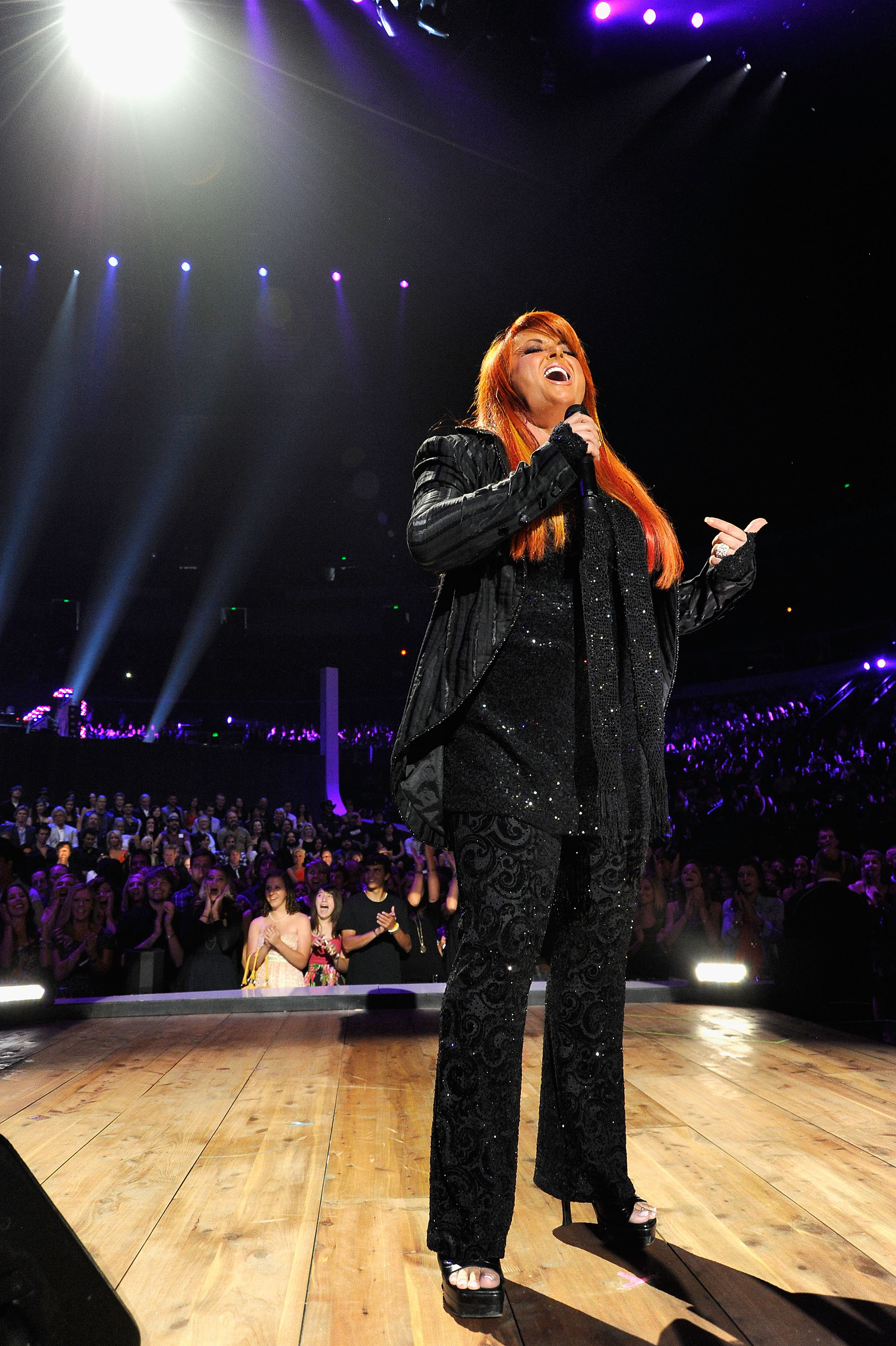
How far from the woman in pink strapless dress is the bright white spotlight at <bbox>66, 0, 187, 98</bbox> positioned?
26.7ft

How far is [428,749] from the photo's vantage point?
1.31m

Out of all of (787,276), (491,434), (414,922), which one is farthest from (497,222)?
(491,434)

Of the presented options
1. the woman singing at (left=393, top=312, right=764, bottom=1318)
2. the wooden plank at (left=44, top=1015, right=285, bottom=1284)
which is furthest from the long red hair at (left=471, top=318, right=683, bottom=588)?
the wooden plank at (left=44, top=1015, right=285, bottom=1284)

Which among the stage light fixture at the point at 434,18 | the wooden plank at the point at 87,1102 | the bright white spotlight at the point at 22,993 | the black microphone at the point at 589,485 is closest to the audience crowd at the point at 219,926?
the bright white spotlight at the point at 22,993

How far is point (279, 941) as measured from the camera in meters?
4.33

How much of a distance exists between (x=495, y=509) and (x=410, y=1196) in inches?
44.3

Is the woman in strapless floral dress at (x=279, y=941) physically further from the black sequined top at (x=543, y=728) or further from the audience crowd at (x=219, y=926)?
the black sequined top at (x=543, y=728)

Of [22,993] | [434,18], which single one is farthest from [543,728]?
[434,18]

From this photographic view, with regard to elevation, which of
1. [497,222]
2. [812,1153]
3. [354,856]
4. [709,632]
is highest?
[497,222]

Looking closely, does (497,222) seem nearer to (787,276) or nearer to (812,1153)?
(787,276)

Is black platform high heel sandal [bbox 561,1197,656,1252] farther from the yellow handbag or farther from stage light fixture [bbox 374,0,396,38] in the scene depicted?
stage light fixture [bbox 374,0,396,38]

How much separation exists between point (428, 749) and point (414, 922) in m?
3.88

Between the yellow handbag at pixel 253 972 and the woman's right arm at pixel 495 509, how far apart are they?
11.5ft

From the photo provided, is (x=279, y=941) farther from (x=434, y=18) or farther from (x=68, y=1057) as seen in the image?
(x=434, y=18)
